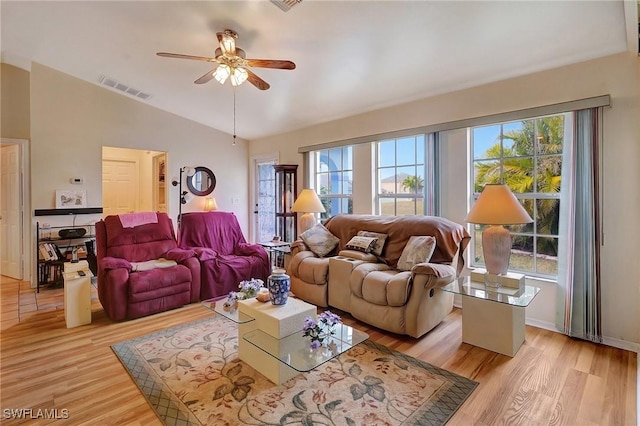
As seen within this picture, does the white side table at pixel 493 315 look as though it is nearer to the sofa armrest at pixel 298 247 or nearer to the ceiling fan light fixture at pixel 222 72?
the sofa armrest at pixel 298 247

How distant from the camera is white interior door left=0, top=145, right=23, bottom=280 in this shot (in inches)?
180

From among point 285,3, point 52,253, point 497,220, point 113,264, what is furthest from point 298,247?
point 52,253

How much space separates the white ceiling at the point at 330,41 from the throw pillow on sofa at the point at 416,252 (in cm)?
170

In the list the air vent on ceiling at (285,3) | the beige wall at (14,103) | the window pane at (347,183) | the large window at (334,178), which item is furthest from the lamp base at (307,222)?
the beige wall at (14,103)

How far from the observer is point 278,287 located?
229 cm

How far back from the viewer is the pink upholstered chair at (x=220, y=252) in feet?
12.6

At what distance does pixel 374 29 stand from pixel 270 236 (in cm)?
428

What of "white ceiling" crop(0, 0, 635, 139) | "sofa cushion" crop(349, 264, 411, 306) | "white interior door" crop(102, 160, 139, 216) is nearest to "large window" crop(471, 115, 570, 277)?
"white ceiling" crop(0, 0, 635, 139)

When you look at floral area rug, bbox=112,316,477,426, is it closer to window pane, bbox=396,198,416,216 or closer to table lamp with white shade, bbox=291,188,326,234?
window pane, bbox=396,198,416,216

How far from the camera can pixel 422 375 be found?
225 centimetres

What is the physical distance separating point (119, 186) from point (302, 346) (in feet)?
21.7

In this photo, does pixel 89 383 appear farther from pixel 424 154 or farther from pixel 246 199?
pixel 246 199

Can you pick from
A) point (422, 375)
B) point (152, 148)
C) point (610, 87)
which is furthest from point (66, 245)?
point (610, 87)

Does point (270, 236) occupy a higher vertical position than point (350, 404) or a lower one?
higher
